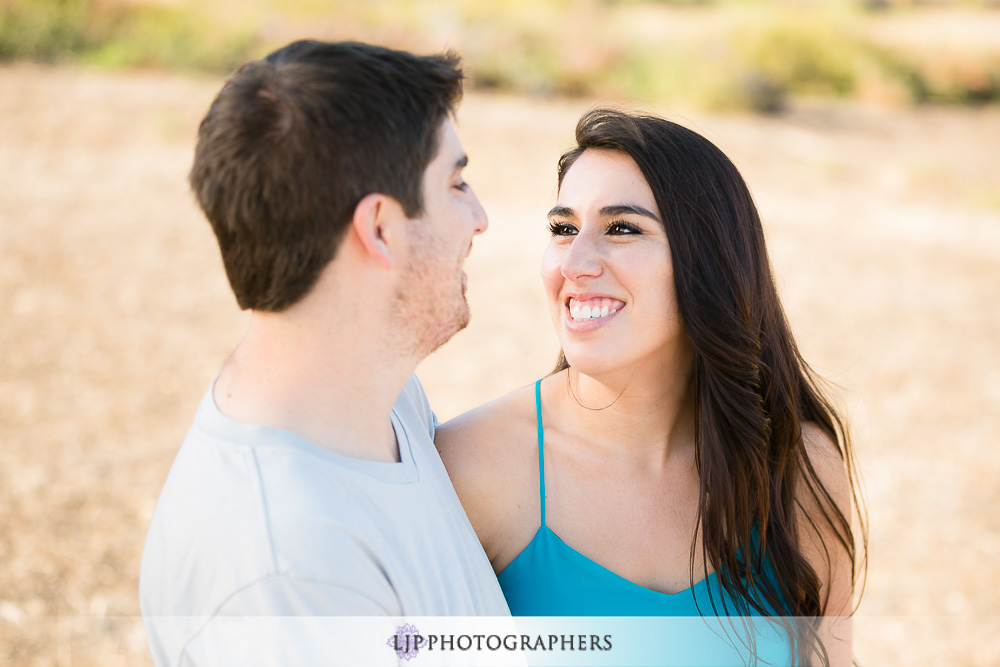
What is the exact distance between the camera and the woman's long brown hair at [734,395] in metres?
2.34

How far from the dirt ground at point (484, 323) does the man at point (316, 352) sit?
195cm

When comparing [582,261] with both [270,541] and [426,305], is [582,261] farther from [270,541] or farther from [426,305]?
[270,541]

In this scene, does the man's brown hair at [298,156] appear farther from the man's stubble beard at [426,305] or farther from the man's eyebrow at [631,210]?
the man's eyebrow at [631,210]

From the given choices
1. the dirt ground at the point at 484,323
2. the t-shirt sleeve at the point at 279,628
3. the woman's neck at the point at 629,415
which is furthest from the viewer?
the dirt ground at the point at 484,323

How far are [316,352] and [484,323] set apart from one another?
21.7 feet

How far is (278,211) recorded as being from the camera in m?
1.56

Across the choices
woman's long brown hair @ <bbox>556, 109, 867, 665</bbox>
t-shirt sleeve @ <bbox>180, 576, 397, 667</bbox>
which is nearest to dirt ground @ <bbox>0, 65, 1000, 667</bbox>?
woman's long brown hair @ <bbox>556, 109, 867, 665</bbox>

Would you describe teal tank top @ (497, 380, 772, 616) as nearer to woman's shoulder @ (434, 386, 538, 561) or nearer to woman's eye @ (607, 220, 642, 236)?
woman's shoulder @ (434, 386, 538, 561)

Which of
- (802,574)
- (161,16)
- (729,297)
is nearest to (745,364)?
(729,297)

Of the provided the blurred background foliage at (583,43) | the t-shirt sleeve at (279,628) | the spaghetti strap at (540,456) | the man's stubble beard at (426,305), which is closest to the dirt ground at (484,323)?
the blurred background foliage at (583,43)

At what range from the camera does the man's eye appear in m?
2.47

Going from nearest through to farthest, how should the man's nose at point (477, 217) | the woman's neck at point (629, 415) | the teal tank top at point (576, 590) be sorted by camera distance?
the man's nose at point (477, 217), the teal tank top at point (576, 590), the woman's neck at point (629, 415)

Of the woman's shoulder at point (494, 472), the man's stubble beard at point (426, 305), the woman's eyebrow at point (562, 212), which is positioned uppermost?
the woman's eyebrow at point (562, 212)

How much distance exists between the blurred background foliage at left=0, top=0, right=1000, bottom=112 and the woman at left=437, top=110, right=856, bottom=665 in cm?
1080
